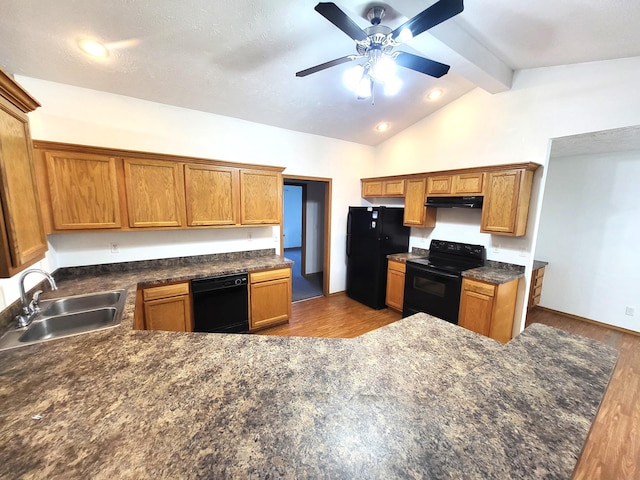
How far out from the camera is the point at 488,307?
9.04ft

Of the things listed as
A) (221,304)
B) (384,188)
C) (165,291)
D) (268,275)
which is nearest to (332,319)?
(268,275)

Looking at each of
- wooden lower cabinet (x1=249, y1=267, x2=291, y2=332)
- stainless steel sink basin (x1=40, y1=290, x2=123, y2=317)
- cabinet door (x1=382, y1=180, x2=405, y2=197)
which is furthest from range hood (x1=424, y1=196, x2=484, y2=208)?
stainless steel sink basin (x1=40, y1=290, x2=123, y2=317)

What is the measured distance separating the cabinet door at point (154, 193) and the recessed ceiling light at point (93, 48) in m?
0.82

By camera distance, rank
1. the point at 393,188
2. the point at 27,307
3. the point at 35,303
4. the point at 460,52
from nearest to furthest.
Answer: the point at 27,307 → the point at 35,303 → the point at 460,52 → the point at 393,188

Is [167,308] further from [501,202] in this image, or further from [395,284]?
[501,202]

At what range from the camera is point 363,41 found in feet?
5.34

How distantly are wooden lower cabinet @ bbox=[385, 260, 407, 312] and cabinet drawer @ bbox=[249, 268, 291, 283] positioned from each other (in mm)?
1647

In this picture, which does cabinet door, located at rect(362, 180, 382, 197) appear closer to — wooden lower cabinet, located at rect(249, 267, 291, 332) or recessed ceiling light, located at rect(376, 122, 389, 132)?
recessed ceiling light, located at rect(376, 122, 389, 132)

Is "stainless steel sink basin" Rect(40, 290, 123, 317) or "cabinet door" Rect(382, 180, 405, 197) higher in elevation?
"cabinet door" Rect(382, 180, 405, 197)

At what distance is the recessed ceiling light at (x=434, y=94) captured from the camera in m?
3.12

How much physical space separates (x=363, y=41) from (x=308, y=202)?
13.0ft

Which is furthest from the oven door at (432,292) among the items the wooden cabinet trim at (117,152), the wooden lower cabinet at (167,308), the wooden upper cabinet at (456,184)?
the wooden lower cabinet at (167,308)

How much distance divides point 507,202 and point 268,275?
288 centimetres

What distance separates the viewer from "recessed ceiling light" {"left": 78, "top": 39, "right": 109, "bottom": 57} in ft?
6.22
